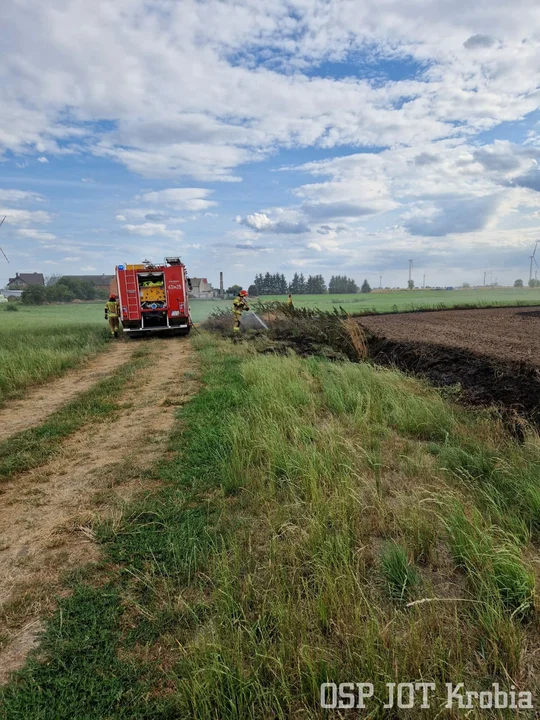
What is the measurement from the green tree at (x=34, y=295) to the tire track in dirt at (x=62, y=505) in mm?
47017

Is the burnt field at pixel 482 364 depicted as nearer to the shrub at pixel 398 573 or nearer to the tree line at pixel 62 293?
the shrub at pixel 398 573

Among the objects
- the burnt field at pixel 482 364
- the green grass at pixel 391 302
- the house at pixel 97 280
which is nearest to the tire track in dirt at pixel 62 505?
the burnt field at pixel 482 364

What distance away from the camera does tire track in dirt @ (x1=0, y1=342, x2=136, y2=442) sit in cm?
636

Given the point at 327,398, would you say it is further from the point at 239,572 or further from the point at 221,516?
the point at 239,572

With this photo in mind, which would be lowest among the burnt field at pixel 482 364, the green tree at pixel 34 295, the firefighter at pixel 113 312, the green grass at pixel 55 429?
the green grass at pixel 55 429

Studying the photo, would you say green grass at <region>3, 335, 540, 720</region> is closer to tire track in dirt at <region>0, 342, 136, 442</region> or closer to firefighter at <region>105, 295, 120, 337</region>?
tire track in dirt at <region>0, 342, 136, 442</region>

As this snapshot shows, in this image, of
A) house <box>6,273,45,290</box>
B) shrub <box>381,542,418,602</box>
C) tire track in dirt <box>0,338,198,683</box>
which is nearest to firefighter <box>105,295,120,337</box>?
tire track in dirt <box>0,338,198,683</box>

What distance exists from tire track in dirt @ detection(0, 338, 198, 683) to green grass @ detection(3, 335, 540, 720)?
0.19 m

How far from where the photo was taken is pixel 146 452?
16.0 feet

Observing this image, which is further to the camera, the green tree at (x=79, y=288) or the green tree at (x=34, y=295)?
the green tree at (x=79, y=288)

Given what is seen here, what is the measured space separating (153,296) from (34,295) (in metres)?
35.5

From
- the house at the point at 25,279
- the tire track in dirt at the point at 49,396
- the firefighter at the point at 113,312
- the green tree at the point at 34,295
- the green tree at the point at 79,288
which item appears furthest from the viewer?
the house at the point at 25,279

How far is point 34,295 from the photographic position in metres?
47.0

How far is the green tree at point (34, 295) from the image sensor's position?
46.2 meters
